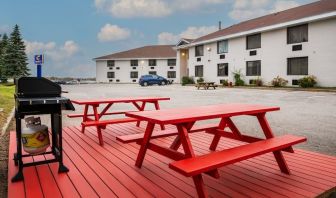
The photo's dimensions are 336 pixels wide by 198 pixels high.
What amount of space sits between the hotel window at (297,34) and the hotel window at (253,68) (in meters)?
4.22

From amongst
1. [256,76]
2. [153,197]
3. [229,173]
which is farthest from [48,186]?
[256,76]

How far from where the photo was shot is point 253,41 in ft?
108

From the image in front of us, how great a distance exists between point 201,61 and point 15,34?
30.0m

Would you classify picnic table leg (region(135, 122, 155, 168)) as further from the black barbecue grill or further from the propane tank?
the propane tank

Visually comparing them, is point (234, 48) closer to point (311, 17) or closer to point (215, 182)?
point (311, 17)

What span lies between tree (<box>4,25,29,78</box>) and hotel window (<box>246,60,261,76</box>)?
32223 mm

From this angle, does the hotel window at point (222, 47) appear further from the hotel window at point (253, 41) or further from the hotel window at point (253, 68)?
the hotel window at point (253, 68)

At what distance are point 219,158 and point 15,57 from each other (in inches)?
1958

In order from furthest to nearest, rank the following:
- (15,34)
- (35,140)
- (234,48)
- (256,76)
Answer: (15,34) → (234,48) → (256,76) → (35,140)

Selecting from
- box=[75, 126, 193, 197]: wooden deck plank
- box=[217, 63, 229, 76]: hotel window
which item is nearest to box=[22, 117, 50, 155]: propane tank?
box=[75, 126, 193, 197]: wooden deck plank

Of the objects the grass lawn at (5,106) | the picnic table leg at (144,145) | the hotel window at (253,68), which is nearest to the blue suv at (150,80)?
the hotel window at (253,68)

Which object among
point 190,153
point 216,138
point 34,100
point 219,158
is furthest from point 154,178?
point 34,100

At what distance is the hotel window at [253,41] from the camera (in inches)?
1270

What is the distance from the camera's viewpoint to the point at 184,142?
3479 mm
